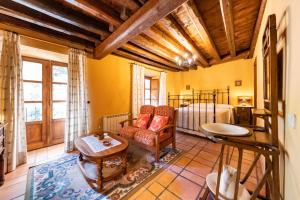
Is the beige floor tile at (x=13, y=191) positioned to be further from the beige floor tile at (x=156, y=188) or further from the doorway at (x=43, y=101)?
the beige floor tile at (x=156, y=188)

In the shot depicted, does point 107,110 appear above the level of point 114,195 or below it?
above

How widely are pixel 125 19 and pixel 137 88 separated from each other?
228 cm

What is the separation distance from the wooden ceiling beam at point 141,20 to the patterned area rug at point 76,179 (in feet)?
7.67

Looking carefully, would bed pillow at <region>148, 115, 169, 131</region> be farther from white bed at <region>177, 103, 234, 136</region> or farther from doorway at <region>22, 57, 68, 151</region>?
doorway at <region>22, 57, 68, 151</region>

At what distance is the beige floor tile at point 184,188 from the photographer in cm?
157

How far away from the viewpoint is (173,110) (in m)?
2.78

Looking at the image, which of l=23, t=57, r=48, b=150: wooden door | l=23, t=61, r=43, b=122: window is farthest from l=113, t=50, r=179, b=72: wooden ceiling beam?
l=23, t=61, r=43, b=122: window

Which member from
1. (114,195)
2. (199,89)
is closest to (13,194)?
(114,195)

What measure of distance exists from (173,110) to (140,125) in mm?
853

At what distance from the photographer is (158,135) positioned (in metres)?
2.32

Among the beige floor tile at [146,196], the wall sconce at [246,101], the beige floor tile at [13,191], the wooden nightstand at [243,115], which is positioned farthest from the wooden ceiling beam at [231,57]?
→ the beige floor tile at [13,191]

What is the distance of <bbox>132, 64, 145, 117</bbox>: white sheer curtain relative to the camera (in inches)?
162

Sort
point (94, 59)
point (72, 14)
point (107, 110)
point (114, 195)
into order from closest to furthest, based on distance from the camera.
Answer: point (114, 195) → point (72, 14) → point (94, 59) → point (107, 110)

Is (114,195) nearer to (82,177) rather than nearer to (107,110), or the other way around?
(82,177)
